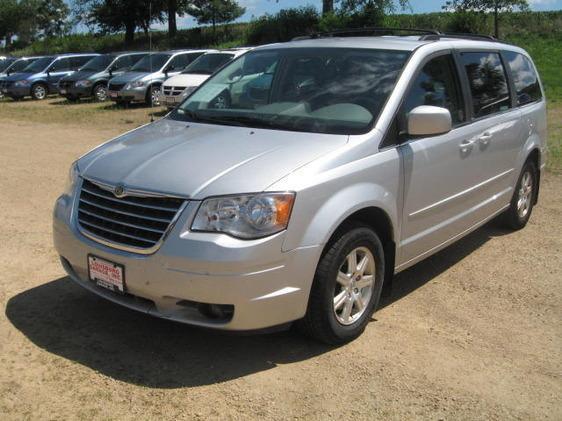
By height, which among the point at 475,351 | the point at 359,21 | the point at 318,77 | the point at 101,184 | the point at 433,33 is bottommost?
the point at 475,351

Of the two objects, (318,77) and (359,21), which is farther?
(359,21)

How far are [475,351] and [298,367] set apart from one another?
111cm

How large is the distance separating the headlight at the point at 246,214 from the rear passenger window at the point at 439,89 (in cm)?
136

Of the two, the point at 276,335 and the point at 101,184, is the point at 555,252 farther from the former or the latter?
the point at 101,184

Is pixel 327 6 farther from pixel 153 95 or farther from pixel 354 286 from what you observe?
pixel 354 286

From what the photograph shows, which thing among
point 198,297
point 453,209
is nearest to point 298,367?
point 198,297

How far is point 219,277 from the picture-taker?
3262mm

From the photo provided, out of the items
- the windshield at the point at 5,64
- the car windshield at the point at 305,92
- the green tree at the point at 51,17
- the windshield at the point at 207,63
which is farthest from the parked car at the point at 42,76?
the green tree at the point at 51,17

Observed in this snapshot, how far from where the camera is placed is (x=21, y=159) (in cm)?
1028

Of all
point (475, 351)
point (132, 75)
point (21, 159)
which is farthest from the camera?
point (132, 75)

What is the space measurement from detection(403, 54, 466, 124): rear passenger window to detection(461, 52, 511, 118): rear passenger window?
24 cm

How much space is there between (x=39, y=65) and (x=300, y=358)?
2443 centimetres

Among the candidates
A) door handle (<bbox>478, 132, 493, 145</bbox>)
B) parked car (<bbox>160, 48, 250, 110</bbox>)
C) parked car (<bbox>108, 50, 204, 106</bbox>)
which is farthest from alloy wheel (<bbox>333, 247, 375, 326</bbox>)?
parked car (<bbox>108, 50, 204, 106</bbox>)

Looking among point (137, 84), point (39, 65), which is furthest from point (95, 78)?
point (39, 65)
